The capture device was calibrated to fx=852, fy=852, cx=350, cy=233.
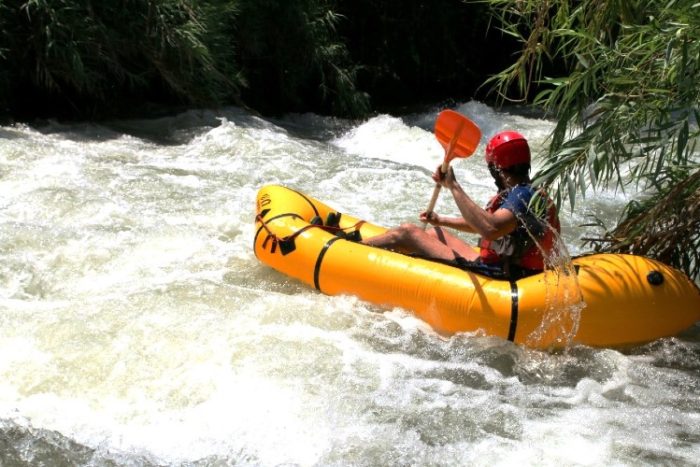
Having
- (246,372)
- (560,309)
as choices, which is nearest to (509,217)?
(560,309)

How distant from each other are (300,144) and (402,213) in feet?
6.64

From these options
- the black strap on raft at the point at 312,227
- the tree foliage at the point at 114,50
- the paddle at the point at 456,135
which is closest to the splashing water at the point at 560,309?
the paddle at the point at 456,135

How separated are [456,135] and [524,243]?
0.61 meters

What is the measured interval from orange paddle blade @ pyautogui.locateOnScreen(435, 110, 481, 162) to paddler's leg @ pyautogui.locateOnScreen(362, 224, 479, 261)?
1.37ft

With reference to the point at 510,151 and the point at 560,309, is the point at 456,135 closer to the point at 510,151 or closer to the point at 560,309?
the point at 510,151

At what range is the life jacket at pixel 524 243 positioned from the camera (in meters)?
3.57

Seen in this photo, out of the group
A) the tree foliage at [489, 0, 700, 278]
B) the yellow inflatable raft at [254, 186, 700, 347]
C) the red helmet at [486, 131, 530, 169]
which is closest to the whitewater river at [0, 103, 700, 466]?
the yellow inflatable raft at [254, 186, 700, 347]

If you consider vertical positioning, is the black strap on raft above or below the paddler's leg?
below

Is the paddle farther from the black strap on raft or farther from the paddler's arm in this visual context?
the black strap on raft

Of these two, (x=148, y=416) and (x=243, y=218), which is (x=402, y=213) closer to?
(x=243, y=218)

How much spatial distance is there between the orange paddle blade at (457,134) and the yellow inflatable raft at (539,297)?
0.54 meters

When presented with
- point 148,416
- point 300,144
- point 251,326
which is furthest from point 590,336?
point 300,144

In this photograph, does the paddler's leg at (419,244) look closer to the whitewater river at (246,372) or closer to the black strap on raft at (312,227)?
the black strap on raft at (312,227)

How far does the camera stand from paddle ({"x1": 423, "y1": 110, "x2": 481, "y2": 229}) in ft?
12.7
